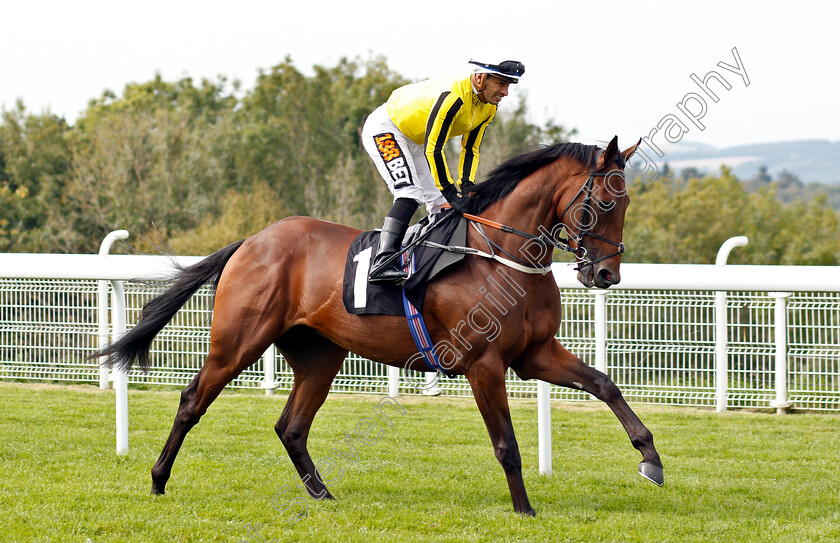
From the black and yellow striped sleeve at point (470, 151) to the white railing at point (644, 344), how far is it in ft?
6.86

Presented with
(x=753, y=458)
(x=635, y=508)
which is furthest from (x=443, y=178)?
(x=753, y=458)

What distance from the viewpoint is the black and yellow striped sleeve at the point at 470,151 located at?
15.2 feet

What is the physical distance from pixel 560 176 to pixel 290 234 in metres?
1.58

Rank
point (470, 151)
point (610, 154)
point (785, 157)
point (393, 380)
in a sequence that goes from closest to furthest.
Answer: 1. point (610, 154)
2. point (470, 151)
3. point (393, 380)
4. point (785, 157)

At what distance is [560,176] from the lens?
14.5 feet

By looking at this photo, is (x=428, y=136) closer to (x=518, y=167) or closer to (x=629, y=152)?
(x=518, y=167)

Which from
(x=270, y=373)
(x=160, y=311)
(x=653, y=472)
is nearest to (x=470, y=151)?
(x=653, y=472)

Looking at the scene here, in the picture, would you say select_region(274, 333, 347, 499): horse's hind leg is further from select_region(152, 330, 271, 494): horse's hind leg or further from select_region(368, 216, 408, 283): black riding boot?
select_region(368, 216, 408, 283): black riding boot

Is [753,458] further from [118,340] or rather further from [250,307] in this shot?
[118,340]

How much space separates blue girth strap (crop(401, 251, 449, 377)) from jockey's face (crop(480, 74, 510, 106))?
89cm

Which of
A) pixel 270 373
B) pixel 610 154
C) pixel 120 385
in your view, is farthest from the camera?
pixel 270 373

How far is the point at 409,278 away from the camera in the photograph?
4.53 meters

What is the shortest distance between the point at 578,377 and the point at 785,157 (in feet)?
503

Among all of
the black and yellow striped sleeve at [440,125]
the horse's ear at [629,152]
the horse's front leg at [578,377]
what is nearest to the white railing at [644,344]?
the horse's front leg at [578,377]
